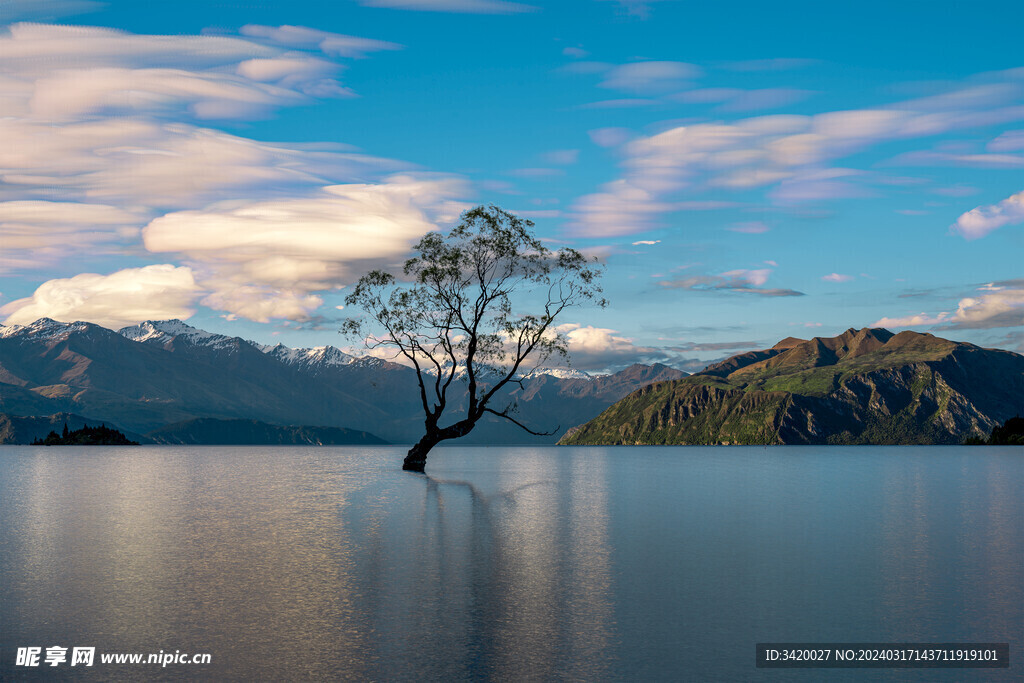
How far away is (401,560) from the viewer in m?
33.8

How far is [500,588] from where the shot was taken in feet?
90.8

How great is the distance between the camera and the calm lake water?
1945 cm

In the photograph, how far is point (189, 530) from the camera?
4500 centimetres

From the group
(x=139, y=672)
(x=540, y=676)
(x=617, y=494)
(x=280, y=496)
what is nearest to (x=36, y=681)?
(x=139, y=672)

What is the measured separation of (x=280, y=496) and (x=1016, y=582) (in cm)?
5993

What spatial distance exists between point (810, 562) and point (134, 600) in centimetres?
2761

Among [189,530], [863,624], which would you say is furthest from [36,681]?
[189,530]

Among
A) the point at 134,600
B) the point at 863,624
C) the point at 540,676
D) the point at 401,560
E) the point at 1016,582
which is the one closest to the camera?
the point at 540,676

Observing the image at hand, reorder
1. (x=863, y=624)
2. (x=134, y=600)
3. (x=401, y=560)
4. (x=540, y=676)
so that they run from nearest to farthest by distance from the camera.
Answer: (x=540, y=676) → (x=863, y=624) → (x=134, y=600) → (x=401, y=560)

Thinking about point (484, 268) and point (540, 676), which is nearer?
point (540, 676)

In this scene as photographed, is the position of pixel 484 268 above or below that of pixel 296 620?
above

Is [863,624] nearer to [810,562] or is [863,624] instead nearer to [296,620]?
[810,562]

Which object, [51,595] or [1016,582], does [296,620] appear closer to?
[51,595]

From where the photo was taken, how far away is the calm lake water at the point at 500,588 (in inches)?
766
